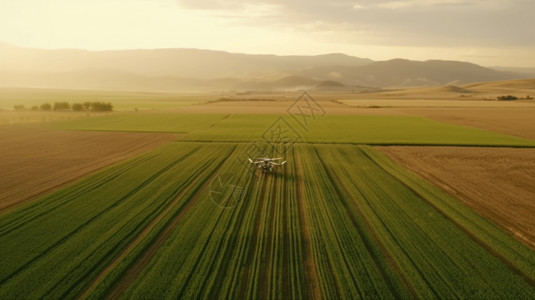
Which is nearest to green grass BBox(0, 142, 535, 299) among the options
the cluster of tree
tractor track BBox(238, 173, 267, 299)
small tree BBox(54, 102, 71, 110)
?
tractor track BBox(238, 173, 267, 299)

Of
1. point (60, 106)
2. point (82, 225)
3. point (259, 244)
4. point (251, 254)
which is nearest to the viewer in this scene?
point (251, 254)

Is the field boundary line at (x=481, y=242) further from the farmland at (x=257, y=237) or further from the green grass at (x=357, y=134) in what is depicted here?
the green grass at (x=357, y=134)

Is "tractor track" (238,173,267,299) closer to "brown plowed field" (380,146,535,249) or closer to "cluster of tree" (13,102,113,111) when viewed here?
"brown plowed field" (380,146,535,249)

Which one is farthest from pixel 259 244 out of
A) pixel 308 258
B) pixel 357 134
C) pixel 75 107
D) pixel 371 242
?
pixel 75 107

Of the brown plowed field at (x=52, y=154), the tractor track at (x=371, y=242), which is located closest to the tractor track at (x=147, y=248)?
the tractor track at (x=371, y=242)

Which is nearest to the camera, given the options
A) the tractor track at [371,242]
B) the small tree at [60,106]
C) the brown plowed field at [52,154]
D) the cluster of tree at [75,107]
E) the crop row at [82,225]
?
the tractor track at [371,242]

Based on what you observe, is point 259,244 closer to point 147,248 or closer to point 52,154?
point 147,248
